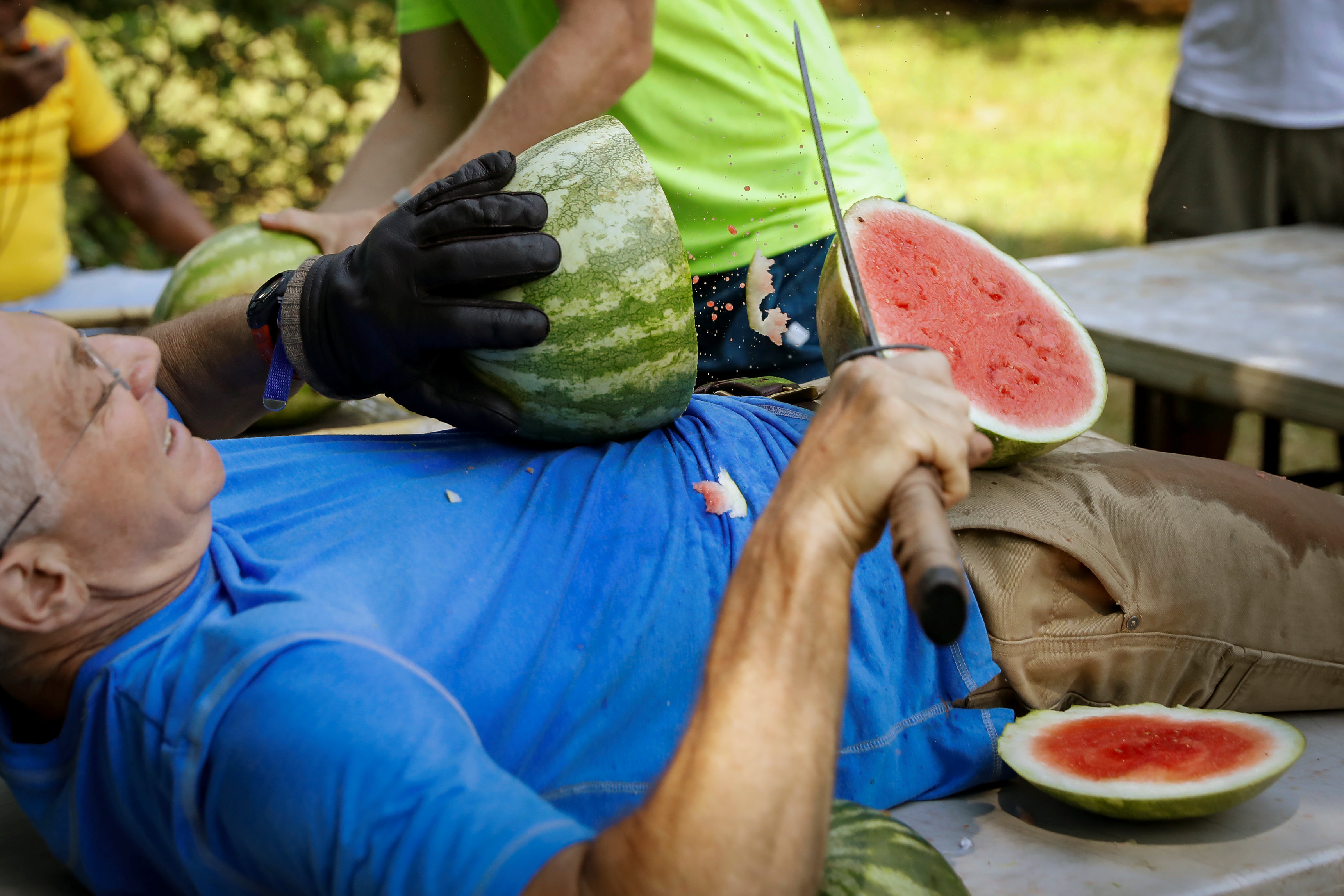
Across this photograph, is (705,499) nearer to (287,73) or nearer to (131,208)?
(131,208)

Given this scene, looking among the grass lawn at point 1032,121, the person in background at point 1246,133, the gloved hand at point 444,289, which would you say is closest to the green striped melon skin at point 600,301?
the gloved hand at point 444,289

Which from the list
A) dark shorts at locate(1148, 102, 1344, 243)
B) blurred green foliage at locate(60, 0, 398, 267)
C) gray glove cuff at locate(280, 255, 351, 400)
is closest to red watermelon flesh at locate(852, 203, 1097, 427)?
gray glove cuff at locate(280, 255, 351, 400)

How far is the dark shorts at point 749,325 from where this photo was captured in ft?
7.57

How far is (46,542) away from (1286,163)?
Result: 12.7 feet

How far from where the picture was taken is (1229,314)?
117 inches

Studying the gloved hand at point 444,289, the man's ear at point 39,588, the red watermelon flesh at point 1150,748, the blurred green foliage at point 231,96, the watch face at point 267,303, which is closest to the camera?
the man's ear at point 39,588

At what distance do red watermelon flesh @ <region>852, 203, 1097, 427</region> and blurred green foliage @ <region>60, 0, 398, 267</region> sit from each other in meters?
4.96

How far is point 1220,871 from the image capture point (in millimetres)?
1325

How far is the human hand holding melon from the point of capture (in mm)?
1112

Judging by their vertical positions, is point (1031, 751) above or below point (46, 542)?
below

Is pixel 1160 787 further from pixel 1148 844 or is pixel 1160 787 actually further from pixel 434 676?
pixel 434 676

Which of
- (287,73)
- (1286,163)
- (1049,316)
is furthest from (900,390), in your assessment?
(287,73)

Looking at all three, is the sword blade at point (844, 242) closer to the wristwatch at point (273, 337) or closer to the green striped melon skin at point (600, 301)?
the green striped melon skin at point (600, 301)

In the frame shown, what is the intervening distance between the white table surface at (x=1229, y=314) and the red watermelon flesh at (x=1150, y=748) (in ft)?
4.16
